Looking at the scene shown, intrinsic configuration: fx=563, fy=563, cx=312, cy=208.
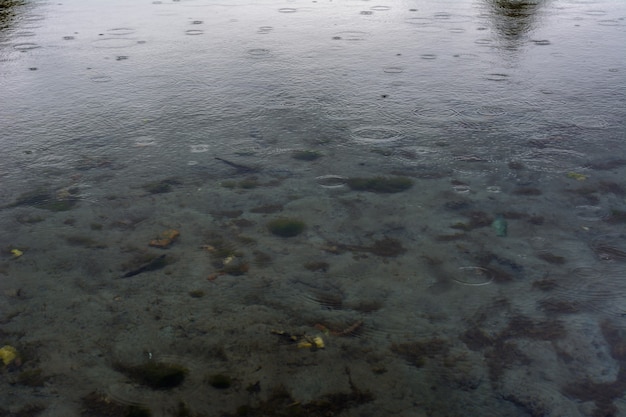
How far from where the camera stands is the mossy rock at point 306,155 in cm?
358

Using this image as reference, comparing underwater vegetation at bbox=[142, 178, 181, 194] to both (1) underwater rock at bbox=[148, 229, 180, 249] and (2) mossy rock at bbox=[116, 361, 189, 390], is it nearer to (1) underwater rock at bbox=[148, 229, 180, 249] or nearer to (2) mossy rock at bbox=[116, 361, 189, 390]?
(1) underwater rock at bbox=[148, 229, 180, 249]

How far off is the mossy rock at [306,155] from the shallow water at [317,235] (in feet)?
0.06

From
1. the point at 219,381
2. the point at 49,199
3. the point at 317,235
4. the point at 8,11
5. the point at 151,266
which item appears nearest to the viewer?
the point at 219,381

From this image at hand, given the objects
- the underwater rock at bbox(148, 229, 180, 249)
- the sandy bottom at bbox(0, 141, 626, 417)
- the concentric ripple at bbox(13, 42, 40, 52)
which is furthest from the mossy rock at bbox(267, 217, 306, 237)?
the concentric ripple at bbox(13, 42, 40, 52)

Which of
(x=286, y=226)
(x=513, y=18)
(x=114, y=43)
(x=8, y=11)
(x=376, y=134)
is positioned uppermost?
(x=8, y=11)

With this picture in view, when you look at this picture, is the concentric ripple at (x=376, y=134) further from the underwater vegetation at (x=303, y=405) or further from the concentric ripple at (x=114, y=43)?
the concentric ripple at (x=114, y=43)

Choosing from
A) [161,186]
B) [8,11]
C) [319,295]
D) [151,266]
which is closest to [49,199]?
[161,186]

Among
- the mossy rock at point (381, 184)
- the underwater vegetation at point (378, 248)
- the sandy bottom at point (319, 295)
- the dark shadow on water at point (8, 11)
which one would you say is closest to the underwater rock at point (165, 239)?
the sandy bottom at point (319, 295)

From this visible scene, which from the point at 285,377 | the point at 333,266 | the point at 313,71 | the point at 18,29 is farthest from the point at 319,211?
the point at 18,29

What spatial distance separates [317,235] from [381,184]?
0.66 meters

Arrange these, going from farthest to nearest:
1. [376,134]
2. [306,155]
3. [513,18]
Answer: [513,18] < [376,134] < [306,155]

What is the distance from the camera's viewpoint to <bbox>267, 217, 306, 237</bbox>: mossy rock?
283 cm

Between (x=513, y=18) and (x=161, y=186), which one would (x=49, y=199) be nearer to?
(x=161, y=186)

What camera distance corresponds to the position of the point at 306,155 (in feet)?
11.9
